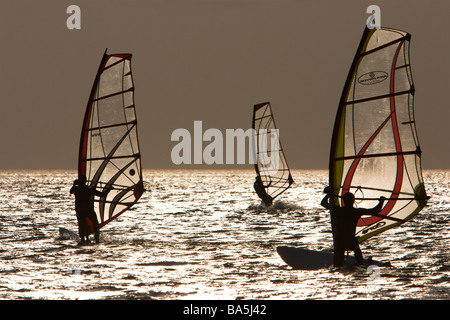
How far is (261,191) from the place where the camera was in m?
27.3

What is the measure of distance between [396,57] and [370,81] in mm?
604

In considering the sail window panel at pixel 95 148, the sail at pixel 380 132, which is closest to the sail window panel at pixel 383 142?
the sail at pixel 380 132

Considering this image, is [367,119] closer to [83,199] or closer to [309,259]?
[309,259]

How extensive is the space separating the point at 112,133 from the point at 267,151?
1258cm

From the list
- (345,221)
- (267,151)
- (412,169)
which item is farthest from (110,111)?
(267,151)

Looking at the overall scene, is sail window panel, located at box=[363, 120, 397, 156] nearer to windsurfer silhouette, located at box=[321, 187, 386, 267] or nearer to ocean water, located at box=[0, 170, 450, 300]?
windsurfer silhouette, located at box=[321, 187, 386, 267]

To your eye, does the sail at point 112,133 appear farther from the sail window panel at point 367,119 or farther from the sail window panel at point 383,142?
the sail window panel at point 383,142

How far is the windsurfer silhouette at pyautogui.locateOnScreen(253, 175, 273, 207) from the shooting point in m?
26.6

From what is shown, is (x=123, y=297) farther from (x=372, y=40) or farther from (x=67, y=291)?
(x=372, y=40)

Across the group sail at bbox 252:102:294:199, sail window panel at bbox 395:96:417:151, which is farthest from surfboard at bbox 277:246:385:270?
sail at bbox 252:102:294:199

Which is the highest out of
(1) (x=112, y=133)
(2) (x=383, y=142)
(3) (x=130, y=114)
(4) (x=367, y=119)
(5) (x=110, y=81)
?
(5) (x=110, y=81)

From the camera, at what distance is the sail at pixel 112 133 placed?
47.9 ft

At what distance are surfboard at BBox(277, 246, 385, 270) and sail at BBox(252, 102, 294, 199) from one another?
14277 millimetres

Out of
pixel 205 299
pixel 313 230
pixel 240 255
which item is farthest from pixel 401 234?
pixel 205 299
